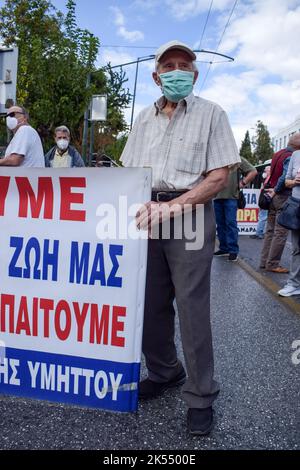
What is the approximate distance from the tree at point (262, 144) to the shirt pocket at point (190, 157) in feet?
225

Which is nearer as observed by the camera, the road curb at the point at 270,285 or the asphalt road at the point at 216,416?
the asphalt road at the point at 216,416

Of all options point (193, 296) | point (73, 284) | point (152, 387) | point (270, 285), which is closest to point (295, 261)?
point (270, 285)

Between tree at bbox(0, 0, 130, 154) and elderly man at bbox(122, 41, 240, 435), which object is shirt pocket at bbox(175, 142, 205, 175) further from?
tree at bbox(0, 0, 130, 154)

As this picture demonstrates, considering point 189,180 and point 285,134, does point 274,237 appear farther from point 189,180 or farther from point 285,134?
point 285,134

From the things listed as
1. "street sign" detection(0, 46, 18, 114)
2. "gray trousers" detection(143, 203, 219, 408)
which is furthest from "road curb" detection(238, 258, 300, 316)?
"street sign" detection(0, 46, 18, 114)

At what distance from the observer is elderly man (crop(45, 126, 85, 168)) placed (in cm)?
650

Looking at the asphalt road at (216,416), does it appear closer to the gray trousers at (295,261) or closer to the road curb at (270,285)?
the road curb at (270,285)

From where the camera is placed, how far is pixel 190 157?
2090 mm

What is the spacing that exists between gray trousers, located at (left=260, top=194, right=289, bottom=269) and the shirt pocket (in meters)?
3.60

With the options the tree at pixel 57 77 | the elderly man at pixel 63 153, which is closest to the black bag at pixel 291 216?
the elderly man at pixel 63 153

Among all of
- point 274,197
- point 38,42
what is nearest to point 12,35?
point 38,42

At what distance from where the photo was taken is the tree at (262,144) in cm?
6900

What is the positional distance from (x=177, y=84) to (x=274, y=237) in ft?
12.5

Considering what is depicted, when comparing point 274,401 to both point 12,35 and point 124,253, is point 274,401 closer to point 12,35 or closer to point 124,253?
point 124,253
